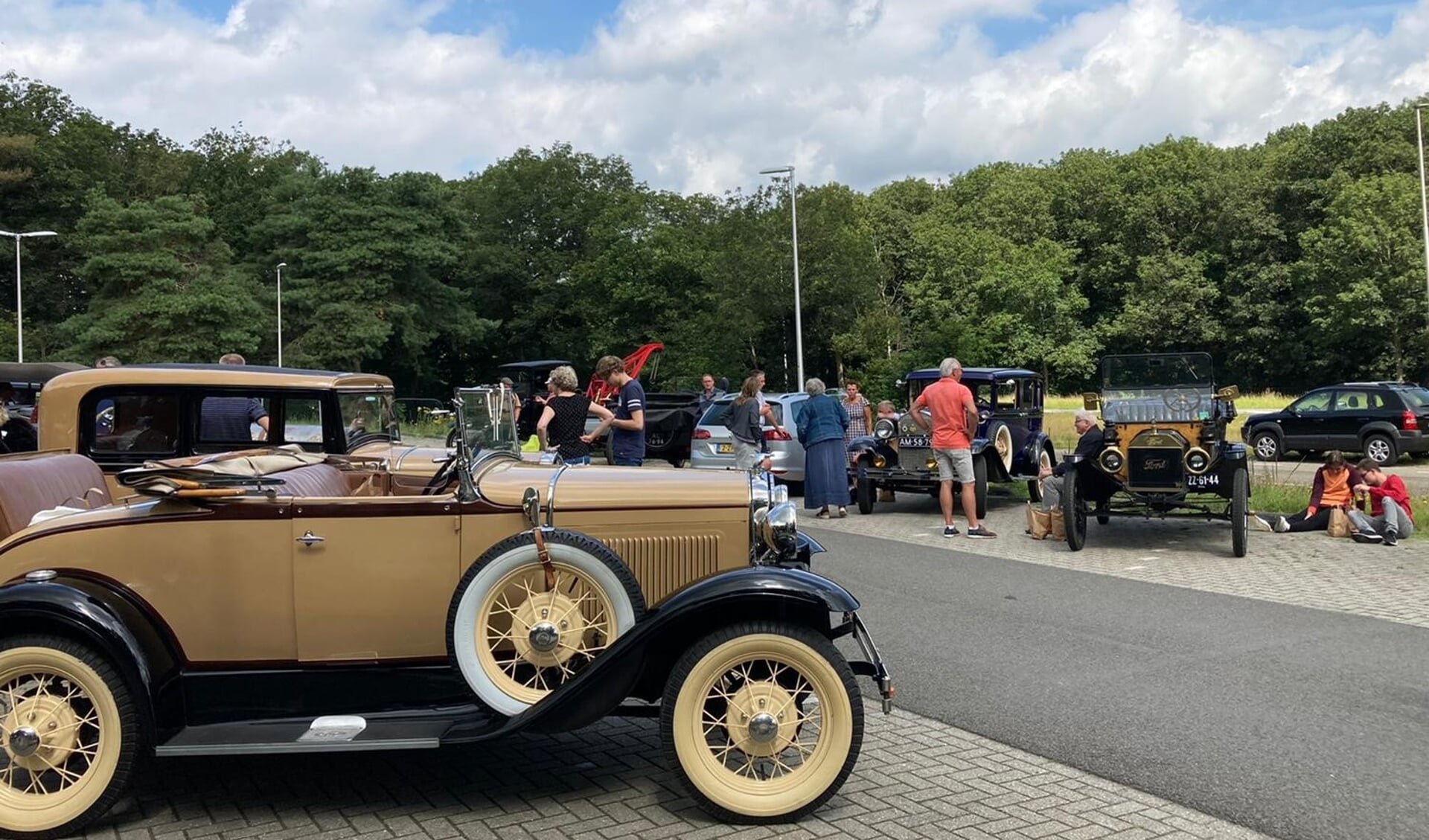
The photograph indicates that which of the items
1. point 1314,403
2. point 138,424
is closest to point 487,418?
point 138,424

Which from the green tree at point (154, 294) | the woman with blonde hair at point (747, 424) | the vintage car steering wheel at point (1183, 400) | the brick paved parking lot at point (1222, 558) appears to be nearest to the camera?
the brick paved parking lot at point (1222, 558)

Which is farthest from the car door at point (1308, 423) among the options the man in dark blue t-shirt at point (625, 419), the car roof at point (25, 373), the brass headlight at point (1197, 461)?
the car roof at point (25, 373)

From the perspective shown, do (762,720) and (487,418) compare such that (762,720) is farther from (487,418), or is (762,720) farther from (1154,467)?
(1154,467)

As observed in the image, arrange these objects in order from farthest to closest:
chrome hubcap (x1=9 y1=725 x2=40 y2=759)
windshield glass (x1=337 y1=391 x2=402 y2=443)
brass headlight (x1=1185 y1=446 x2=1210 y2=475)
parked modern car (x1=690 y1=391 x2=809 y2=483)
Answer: parked modern car (x1=690 y1=391 x2=809 y2=483) → brass headlight (x1=1185 y1=446 x2=1210 y2=475) → windshield glass (x1=337 y1=391 x2=402 y2=443) → chrome hubcap (x1=9 y1=725 x2=40 y2=759)

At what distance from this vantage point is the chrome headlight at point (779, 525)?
4398 mm

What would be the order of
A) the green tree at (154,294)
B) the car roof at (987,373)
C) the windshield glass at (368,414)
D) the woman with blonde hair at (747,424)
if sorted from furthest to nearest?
1. the green tree at (154,294)
2. the car roof at (987,373)
3. the woman with blonde hair at (747,424)
4. the windshield glass at (368,414)

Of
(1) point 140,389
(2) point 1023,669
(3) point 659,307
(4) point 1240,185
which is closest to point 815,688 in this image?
(2) point 1023,669

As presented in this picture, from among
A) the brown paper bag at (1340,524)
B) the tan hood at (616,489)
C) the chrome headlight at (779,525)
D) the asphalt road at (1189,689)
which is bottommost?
the asphalt road at (1189,689)

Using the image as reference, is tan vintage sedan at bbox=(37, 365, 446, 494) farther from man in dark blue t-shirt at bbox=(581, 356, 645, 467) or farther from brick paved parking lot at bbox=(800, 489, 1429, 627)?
brick paved parking lot at bbox=(800, 489, 1429, 627)

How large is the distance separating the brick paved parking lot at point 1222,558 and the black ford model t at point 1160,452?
0.37 m

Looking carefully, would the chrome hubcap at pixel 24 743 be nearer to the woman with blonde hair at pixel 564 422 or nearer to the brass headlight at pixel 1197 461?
the woman with blonde hair at pixel 564 422

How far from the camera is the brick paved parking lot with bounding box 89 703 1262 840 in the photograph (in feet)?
12.6

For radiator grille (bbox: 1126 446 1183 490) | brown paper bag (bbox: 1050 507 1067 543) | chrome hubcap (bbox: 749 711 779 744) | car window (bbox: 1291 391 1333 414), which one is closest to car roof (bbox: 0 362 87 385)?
brown paper bag (bbox: 1050 507 1067 543)

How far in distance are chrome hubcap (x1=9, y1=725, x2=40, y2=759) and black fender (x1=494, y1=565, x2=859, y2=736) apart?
1683 mm
